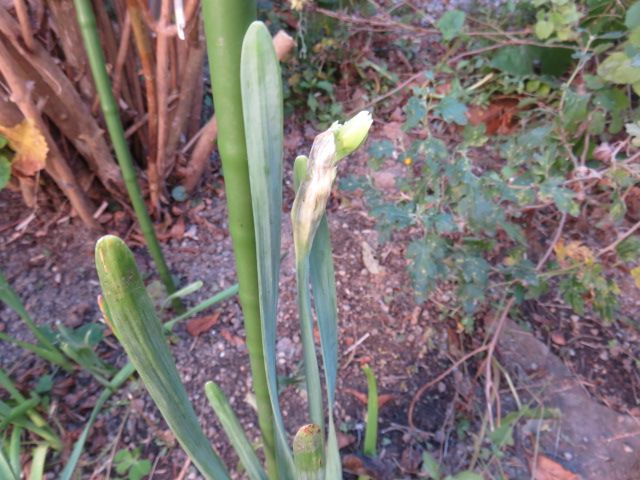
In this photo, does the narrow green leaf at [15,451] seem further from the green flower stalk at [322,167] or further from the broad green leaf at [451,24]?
the broad green leaf at [451,24]

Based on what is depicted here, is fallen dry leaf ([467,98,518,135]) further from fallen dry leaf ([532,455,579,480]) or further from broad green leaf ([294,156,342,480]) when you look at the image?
broad green leaf ([294,156,342,480])

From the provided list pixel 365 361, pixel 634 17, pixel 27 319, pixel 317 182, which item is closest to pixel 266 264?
pixel 317 182

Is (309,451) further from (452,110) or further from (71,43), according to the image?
(71,43)

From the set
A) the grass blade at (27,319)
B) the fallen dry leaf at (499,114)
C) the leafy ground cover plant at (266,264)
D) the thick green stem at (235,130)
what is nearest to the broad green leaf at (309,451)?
the leafy ground cover plant at (266,264)

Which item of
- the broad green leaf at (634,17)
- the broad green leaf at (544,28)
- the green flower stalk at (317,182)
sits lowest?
the broad green leaf at (544,28)

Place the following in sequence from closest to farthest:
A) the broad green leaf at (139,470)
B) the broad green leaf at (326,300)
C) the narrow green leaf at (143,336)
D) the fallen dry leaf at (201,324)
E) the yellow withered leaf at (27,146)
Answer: the narrow green leaf at (143,336), the broad green leaf at (326,300), the broad green leaf at (139,470), the yellow withered leaf at (27,146), the fallen dry leaf at (201,324)

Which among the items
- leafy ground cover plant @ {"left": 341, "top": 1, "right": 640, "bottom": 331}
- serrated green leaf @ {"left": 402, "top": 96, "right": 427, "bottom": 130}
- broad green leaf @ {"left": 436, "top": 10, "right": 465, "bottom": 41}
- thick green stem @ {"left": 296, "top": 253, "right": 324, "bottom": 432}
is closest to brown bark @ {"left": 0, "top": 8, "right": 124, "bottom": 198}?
leafy ground cover plant @ {"left": 341, "top": 1, "right": 640, "bottom": 331}

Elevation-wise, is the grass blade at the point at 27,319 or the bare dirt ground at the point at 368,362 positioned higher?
the grass blade at the point at 27,319

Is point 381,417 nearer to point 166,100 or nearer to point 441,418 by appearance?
point 441,418
